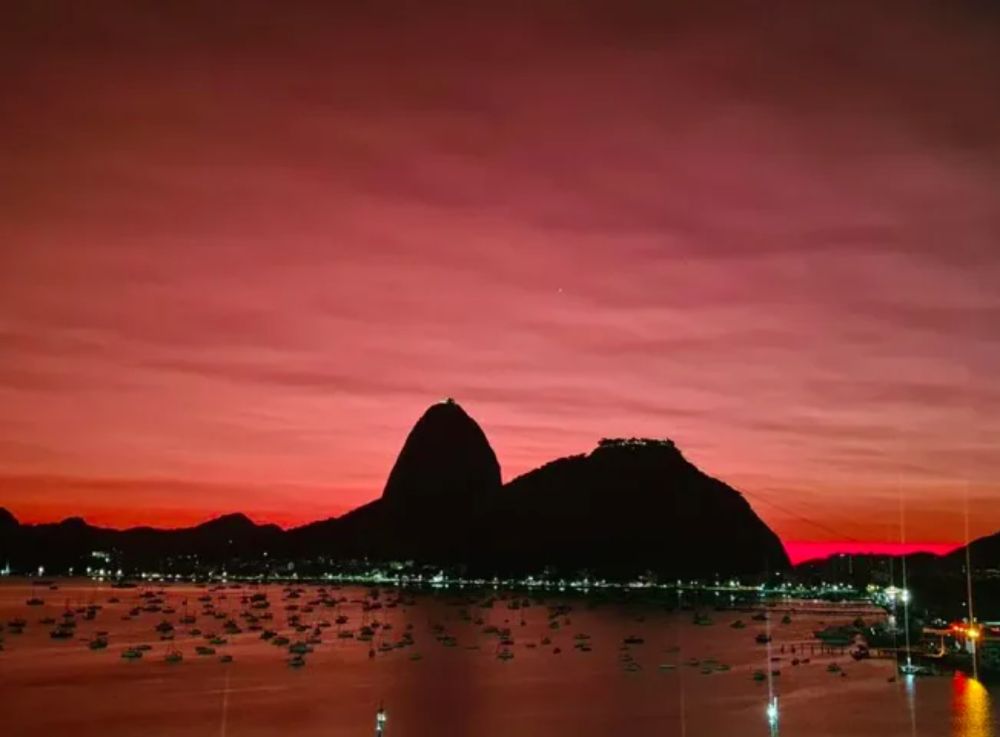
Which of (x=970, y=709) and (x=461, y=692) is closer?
(x=970, y=709)

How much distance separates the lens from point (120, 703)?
5903 cm

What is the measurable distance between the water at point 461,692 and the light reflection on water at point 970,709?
14cm

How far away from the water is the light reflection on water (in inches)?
5.6

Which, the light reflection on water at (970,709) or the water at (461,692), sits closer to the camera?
the light reflection on water at (970,709)

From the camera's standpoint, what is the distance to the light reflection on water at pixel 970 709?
50.7 meters

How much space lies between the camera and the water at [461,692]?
53.0 meters

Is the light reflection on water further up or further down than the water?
further up

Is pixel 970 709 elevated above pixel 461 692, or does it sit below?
above

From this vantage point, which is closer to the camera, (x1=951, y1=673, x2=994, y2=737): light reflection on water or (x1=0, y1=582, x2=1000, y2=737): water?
(x1=951, y1=673, x2=994, y2=737): light reflection on water

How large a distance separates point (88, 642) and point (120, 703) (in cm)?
3730

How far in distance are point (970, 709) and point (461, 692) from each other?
30.2 m

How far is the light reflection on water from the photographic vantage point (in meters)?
50.7

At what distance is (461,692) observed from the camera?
6606 cm

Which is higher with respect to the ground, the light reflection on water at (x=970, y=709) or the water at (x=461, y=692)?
the light reflection on water at (x=970, y=709)
